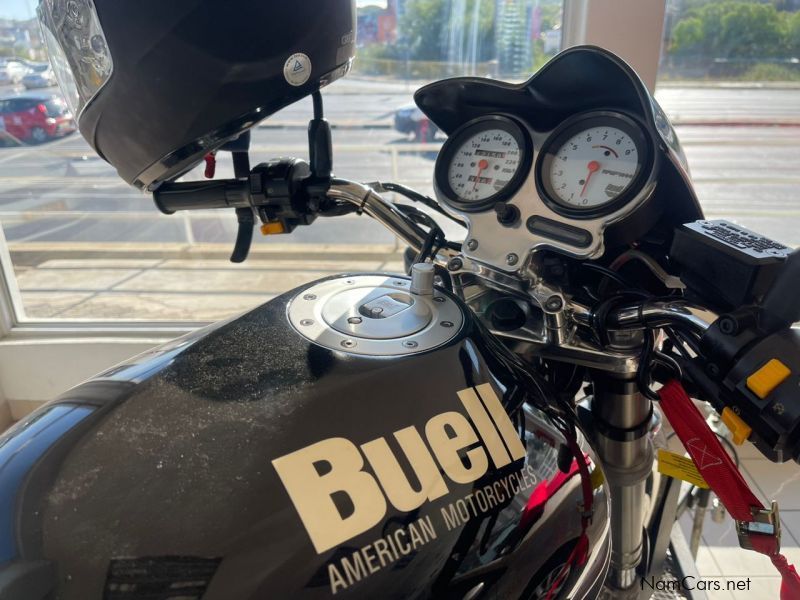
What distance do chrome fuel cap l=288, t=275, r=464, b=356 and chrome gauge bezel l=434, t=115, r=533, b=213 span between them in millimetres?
119

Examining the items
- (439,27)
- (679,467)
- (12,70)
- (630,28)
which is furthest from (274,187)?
(12,70)

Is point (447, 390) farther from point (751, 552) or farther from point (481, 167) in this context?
point (751, 552)

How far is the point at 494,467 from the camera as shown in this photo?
1.54ft

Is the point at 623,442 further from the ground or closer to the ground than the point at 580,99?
closer to the ground

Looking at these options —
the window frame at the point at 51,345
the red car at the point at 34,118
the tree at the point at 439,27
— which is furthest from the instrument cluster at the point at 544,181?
the red car at the point at 34,118

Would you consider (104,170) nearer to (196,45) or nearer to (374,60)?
(374,60)

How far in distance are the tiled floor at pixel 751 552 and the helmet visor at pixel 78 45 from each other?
142 centimetres

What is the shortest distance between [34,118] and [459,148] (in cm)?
181

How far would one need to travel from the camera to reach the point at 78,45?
0.54 m

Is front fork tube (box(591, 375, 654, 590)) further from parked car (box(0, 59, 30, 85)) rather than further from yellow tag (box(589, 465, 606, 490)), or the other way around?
parked car (box(0, 59, 30, 85))

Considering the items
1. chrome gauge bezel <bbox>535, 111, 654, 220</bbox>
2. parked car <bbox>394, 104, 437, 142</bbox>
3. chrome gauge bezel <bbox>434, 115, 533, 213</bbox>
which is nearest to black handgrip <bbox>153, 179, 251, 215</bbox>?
chrome gauge bezel <bbox>434, 115, 533, 213</bbox>

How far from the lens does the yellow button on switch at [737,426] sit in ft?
1.41

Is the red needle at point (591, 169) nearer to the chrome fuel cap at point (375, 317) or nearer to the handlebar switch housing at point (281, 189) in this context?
the chrome fuel cap at point (375, 317)

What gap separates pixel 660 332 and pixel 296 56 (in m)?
0.46
